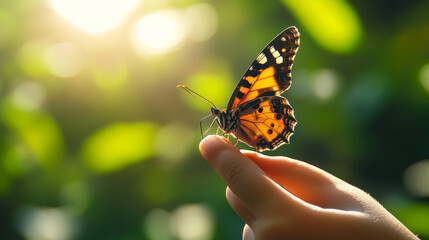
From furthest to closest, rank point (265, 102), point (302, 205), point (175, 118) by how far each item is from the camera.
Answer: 1. point (175, 118)
2. point (265, 102)
3. point (302, 205)

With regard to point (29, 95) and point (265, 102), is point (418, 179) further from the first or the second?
point (29, 95)

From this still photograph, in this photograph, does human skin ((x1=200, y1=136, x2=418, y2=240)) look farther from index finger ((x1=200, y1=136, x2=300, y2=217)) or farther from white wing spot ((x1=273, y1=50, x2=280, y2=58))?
white wing spot ((x1=273, y1=50, x2=280, y2=58))

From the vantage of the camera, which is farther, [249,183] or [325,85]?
[325,85]

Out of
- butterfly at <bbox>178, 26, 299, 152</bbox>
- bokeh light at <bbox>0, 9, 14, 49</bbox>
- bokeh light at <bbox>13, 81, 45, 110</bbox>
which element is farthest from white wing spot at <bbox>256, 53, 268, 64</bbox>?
bokeh light at <bbox>0, 9, 14, 49</bbox>

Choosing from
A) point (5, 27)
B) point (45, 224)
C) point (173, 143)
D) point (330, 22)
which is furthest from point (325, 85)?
point (5, 27)

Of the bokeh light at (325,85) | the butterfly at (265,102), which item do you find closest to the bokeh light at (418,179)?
the bokeh light at (325,85)

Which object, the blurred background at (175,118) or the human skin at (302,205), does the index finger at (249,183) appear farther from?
the blurred background at (175,118)
